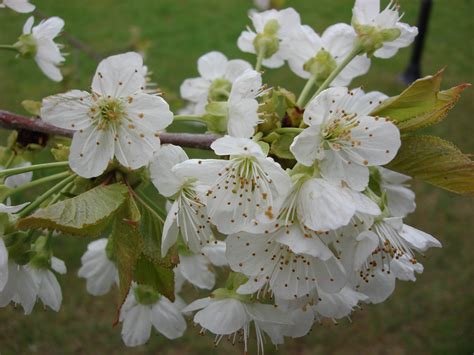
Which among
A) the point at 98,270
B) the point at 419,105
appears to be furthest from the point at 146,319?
the point at 419,105

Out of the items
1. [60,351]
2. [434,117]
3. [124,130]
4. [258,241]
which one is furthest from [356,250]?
[60,351]

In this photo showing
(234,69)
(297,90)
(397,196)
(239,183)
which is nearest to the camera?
(239,183)

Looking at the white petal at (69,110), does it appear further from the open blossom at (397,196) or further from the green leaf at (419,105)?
the open blossom at (397,196)

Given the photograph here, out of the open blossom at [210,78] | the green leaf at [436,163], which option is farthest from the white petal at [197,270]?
the green leaf at [436,163]

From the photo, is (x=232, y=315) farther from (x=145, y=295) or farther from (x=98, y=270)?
(x=98, y=270)

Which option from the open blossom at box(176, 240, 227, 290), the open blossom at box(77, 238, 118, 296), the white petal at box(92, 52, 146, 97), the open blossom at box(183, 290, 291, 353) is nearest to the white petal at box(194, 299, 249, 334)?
the open blossom at box(183, 290, 291, 353)
